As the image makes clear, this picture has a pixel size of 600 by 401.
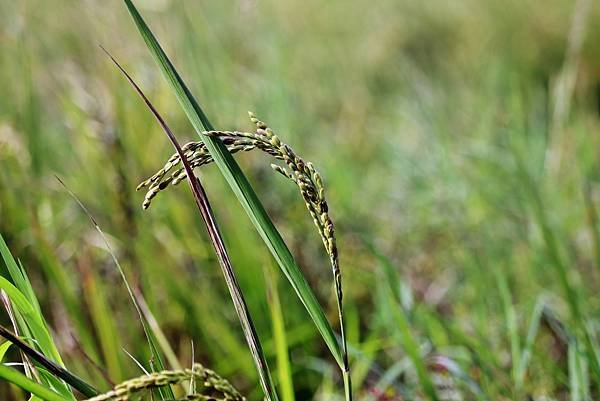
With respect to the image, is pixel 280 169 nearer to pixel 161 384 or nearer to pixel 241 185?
pixel 241 185

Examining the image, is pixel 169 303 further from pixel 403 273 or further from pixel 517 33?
pixel 517 33

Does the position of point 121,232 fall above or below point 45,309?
above

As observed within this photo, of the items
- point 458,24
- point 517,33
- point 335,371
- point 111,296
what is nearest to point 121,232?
point 111,296

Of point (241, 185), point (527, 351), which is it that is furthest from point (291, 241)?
point (241, 185)

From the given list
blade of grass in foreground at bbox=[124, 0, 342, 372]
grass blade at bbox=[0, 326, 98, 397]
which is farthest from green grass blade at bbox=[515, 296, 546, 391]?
grass blade at bbox=[0, 326, 98, 397]

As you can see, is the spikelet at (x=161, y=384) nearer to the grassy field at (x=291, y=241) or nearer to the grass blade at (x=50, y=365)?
the grass blade at (x=50, y=365)

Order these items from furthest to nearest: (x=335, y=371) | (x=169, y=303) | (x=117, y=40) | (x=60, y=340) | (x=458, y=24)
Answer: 1. (x=458, y=24)
2. (x=117, y=40)
3. (x=169, y=303)
4. (x=335, y=371)
5. (x=60, y=340)
